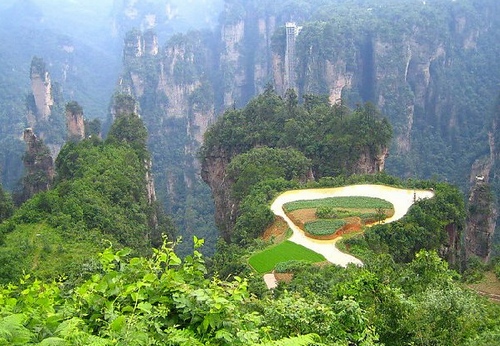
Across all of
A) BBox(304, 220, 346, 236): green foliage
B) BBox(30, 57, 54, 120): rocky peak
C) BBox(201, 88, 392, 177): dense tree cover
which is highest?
BBox(30, 57, 54, 120): rocky peak

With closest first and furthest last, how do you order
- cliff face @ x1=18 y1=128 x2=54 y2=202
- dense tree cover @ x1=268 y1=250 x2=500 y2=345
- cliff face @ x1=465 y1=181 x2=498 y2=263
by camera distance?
dense tree cover @ x1=268 y1=250 x2=500 y2=345
cliff face @ x1=465 y1=181 x2=498 y2=263
cliff face @ x1=18 y1=128 x2=54 y2=202

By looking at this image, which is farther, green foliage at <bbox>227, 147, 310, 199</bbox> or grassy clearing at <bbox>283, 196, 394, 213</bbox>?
green foliage at <bbox>227, 147, 310, 199</bbox>

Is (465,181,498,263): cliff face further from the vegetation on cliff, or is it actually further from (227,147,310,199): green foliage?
(227,147,310,199): green foliage

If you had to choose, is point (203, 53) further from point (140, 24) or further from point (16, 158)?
point (16, 158)

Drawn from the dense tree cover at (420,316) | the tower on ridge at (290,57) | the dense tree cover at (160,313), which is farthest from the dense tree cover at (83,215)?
the tower on ridge at (290,57)

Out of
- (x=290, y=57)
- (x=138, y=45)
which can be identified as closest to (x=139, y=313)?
(x=290, y=57)

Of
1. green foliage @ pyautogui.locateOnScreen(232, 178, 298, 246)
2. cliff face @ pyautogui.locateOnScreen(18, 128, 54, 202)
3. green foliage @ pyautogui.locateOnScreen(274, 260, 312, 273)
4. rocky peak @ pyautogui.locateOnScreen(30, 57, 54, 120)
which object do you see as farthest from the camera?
rocky peak @ pyautogui.locateOnScreen(30, 57, 54, 120)

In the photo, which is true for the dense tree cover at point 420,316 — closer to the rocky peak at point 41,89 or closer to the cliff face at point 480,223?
the cliff face at point 480,223

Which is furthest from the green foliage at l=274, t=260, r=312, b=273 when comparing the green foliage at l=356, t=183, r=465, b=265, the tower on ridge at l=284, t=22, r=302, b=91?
the tower on ridge at l=284, t=22, r=302, b=91
